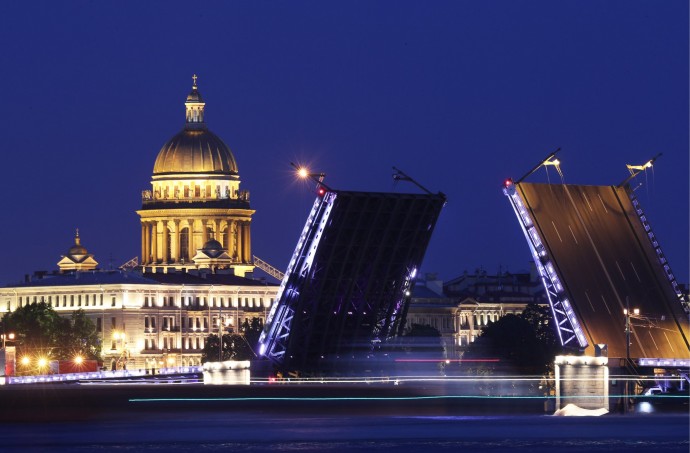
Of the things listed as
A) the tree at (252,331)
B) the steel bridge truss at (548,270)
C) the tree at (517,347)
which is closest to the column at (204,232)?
the tree at (252,331)

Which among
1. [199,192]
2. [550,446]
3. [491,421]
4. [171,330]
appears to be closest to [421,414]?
[491,421]

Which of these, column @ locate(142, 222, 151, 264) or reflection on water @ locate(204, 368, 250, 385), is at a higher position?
column @ locate(142, 222, 151, 264)

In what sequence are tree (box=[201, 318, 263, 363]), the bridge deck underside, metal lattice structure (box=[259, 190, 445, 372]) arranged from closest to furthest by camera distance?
metal lattice structure (box=[259, 190, 445, 372]) → the bridge deck underside → tree (box=[201, 318, 263, 363])

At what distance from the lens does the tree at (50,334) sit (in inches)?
4904

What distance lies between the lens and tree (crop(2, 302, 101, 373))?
124562 mm

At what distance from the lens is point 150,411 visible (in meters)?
69.4

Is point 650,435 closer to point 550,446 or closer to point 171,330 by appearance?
point 550,446

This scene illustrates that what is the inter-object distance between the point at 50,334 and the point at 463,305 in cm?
4468

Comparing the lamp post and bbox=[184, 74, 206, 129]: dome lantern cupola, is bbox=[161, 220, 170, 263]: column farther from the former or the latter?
the lamp post

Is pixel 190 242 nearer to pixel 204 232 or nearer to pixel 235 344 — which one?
pixel 204 232

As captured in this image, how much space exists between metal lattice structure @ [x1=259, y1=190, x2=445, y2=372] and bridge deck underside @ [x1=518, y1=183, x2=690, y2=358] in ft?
10.5

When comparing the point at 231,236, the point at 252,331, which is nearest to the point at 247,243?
the point at 231,236

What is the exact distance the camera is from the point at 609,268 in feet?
250

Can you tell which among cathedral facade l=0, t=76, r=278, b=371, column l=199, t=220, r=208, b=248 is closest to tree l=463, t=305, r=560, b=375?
cathedral facade l=0, t=76, r=278, b=371
